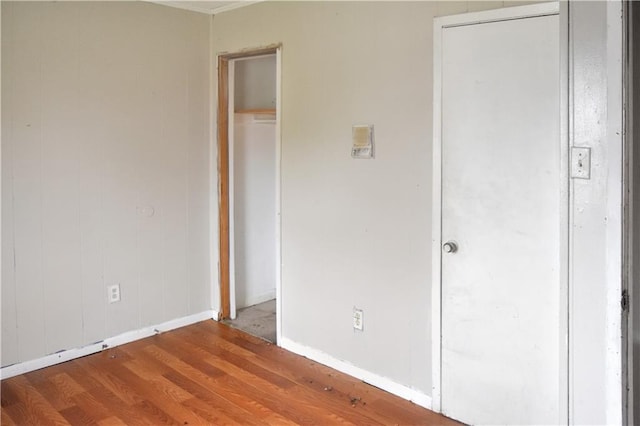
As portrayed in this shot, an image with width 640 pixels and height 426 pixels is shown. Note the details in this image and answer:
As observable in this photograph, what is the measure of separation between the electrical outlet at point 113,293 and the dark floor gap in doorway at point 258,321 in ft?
2.79

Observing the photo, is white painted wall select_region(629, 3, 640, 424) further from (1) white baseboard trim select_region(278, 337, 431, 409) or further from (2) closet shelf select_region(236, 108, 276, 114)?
(2) closet shelf select_region(236, 108, 276, 114)

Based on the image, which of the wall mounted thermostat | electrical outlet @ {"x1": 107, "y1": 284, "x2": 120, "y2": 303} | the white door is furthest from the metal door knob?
electrical outlet @ {"x1": 107, "y1": 284, "x2": 120, "y2": 303}

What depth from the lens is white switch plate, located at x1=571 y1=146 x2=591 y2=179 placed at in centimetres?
170

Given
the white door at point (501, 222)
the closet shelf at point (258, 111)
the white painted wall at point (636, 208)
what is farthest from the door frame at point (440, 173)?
the closet shelf at point (258, 111)

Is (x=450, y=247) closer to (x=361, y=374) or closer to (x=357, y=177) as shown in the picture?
(x=357, y=177)

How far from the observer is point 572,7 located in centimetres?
170

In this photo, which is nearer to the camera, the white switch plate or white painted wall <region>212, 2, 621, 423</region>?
the white switch plate

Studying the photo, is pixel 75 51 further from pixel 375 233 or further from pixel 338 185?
pixel 375 233

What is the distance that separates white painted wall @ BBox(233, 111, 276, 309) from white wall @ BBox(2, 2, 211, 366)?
35 centimetres

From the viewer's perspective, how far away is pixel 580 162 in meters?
1.73

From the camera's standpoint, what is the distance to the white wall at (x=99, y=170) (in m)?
3.06

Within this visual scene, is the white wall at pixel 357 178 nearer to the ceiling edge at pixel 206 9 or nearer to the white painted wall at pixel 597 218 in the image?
the ceiling edge at pixel 206 9

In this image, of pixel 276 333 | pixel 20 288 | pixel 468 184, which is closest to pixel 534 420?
pixel 468 184

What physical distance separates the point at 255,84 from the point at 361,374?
2522mm
